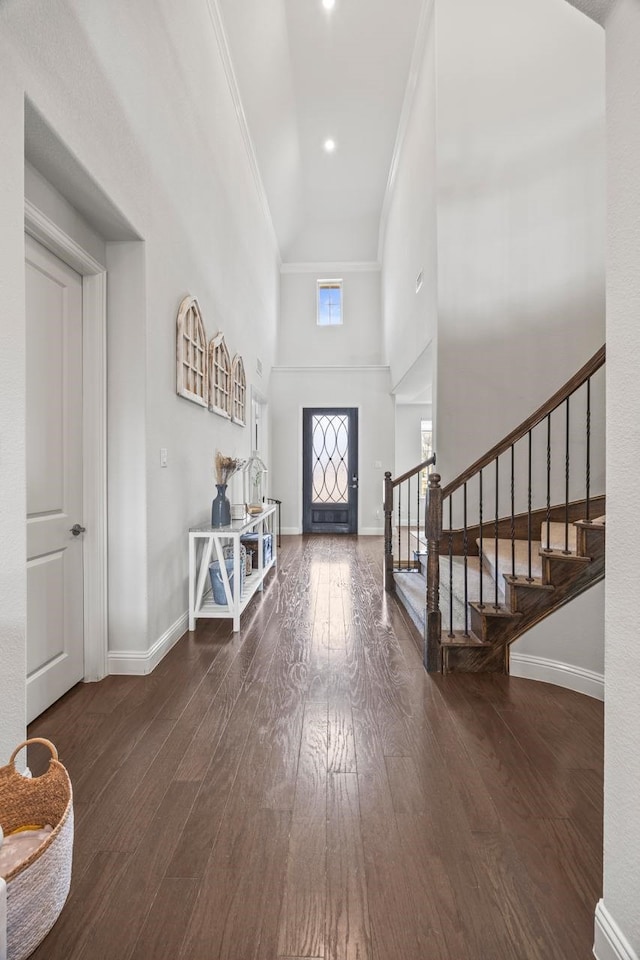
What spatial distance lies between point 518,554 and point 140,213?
2953 mm

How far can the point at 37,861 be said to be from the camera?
40.5 inches

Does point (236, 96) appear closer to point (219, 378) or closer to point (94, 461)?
point (219, 378)

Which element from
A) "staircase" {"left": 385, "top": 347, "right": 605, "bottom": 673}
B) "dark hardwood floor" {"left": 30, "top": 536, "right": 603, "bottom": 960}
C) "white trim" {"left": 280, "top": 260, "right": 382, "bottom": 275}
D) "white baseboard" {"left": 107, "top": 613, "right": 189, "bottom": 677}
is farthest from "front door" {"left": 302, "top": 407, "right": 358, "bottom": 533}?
"white baseboard" {"left": 107, "top": 613, "right": 189, "bottom": 677}

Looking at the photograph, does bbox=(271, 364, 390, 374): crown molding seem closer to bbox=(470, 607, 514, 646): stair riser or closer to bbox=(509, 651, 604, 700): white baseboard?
bbox=(470, 607, 514, 646): stair riser

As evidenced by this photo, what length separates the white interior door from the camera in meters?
2.05

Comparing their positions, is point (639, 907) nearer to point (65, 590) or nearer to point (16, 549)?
point (16, 549)

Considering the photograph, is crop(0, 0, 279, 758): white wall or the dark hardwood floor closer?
the dark hardwood floor

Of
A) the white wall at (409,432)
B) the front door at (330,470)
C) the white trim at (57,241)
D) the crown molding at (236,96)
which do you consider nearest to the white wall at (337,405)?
the front door at (330,470)

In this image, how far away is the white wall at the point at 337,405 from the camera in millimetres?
8367

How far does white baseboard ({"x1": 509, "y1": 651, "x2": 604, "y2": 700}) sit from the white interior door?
230 cm

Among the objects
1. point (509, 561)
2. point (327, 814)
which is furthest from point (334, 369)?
point (327, 814)

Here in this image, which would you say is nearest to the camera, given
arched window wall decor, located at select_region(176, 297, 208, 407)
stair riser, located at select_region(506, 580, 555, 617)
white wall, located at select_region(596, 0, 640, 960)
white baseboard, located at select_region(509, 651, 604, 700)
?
white wall, located at select_region(596, 0, 640, 960)

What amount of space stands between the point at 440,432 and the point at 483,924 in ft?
11.1

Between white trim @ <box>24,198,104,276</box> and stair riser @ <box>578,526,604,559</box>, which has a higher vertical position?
white trim @ <box>24,198,104,276</box>
